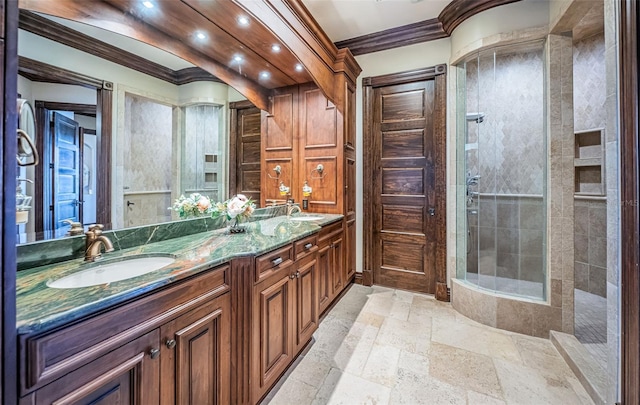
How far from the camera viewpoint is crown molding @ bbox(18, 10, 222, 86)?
44.2 inches

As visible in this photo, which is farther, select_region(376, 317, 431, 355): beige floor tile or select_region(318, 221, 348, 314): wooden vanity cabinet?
select_region(318, 221, 348, 314): wooden vanity cabinet

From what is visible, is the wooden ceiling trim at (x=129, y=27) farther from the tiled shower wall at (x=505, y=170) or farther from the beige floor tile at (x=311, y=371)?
the tiled shower wall at (x=505, y=170)

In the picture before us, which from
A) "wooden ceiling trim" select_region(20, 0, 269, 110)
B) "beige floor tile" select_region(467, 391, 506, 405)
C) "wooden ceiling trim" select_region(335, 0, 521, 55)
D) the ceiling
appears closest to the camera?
"wooden ceiling trim" select_region(20, 0, 269, 110)

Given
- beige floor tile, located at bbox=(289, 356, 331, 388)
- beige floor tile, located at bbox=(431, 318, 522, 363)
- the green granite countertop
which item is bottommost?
beige floor tile, located at bbox=(289, 356, 331, 388)

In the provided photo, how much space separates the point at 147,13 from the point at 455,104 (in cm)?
276

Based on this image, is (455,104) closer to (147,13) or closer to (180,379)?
(147,13)

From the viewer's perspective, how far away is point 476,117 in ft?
9.49

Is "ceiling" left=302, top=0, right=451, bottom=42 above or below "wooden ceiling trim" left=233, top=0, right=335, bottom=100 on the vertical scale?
above

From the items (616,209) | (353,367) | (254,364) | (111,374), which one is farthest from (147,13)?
(616,209)

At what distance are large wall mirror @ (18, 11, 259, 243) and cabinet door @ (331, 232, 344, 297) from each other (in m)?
1.25

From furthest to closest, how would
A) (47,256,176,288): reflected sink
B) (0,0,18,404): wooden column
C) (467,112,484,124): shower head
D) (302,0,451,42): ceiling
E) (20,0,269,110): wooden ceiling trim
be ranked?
(467,112,484,124): shower head < (302,0,451,42): ceiling < (20,0,269,110): wooden ceiling trim < (47,256,176,288): reflected sink < (0,0,18,404): wooden column

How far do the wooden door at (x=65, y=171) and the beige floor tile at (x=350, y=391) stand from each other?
1.64 m

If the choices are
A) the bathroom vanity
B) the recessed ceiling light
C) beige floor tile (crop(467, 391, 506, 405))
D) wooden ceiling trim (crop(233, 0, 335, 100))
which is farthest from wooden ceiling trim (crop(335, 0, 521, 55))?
beige floor tile (crop(467, 391, 506, 405))

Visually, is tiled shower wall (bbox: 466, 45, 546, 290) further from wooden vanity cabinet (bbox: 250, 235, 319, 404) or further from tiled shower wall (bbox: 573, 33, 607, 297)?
wooden vanity cabinet (bbox: 250, 235, 319, 404)
